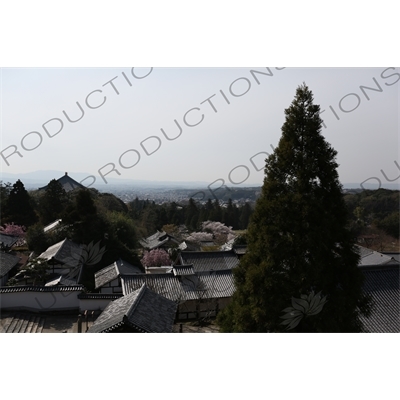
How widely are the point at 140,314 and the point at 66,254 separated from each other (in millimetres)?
6854

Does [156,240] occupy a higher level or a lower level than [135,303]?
lower

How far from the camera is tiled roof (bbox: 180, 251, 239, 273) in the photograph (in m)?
12.1

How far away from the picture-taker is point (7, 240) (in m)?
14.0

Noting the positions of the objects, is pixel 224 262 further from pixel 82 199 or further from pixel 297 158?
pixel 297 158

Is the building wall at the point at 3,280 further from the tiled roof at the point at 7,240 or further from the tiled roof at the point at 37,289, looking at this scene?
the tiled roof at the point at 7,240

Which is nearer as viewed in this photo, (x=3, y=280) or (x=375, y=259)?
(x=3, y=280)

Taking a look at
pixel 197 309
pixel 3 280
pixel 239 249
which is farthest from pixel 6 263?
pixel 239 249

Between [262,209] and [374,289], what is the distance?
12.3ft

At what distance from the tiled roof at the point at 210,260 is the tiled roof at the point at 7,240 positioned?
6558mm

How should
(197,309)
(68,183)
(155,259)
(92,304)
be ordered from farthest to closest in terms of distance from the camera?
(68,183) < (155,259) < (197,309) < (92,304)

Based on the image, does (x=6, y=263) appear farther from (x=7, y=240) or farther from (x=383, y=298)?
(x=383, y=298)

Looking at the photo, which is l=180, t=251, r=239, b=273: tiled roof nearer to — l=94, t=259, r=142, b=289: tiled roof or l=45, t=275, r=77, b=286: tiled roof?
l=94, t=259, r=142, b=289: tiled roof

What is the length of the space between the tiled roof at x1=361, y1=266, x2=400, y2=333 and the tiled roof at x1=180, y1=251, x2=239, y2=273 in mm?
5757

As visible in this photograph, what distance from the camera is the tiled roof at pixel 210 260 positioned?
12148 mm
